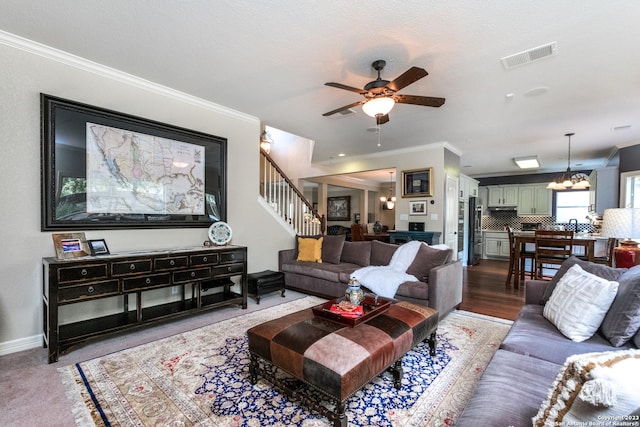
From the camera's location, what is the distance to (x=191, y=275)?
326cm

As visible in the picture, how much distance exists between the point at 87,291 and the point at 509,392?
10.4ft

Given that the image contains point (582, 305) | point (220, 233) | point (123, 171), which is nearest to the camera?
point (582, 305)

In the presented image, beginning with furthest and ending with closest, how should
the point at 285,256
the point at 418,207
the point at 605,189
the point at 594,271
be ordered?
the point at 605,189 → the point at 418,207 → the point at 285,256 → the point at 594,271

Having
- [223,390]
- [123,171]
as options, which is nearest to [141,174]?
[123,171]

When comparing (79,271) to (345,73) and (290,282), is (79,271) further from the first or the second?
(345,73)

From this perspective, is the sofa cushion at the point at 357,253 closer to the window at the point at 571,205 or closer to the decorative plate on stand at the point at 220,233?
the decorative plate on stand at the point at 220,233

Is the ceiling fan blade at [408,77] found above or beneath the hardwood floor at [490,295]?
above

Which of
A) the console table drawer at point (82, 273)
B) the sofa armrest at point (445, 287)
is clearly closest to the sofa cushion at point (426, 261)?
the sofa armrest at point (445, 287)

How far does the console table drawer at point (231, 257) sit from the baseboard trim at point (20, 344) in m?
1.76

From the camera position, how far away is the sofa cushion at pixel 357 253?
175 inches

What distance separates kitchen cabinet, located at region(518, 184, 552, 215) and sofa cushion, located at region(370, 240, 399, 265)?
6661mm

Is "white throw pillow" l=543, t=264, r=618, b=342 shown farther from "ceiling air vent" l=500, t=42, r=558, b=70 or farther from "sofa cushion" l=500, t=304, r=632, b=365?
"ceiling air vent" l=500, t=42, r=558, b=70

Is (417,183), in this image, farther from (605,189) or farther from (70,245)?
(70,245)

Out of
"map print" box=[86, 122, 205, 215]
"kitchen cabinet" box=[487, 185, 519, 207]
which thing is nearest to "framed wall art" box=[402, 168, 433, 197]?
"map print" box=[86, 122, 205, 215]
